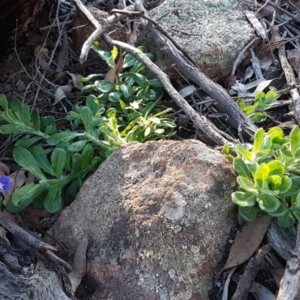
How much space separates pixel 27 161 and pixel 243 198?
0.82m

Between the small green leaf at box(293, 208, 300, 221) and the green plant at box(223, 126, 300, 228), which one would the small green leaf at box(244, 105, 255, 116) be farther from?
the small green leaf at box(293, 208, 300, 221)

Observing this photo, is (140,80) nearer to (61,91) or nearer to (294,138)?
(61,91)

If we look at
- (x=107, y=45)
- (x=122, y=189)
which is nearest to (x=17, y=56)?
(x=107, y=45)

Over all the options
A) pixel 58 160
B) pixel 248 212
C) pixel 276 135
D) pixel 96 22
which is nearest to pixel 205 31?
pixel 96 22

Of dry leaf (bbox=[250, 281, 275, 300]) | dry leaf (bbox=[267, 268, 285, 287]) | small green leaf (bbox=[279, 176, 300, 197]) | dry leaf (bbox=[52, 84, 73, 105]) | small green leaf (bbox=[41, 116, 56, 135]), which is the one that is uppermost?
small green leaf (bbox=[41, 116, 56, 135])

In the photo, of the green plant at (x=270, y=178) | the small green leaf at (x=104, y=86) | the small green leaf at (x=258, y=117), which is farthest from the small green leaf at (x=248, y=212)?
the small green leaf at (x=104, y=86)

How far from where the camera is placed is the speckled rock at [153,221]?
174 cm

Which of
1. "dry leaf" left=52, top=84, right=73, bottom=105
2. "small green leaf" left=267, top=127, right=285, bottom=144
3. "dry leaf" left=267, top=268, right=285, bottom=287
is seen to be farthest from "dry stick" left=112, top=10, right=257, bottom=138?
"dry leaf" left=267, top=268, right=285, bottom=287

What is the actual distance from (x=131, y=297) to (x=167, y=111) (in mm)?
836

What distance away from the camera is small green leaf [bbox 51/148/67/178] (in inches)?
80.9

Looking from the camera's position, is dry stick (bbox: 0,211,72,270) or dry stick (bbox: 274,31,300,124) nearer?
dry stick (bbox: 0,211,72,270)

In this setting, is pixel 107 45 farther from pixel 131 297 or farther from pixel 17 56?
pixel 131 297

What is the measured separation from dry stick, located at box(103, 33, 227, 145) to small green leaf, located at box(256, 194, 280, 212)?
1.19 feet

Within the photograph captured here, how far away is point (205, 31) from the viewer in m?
2.65
